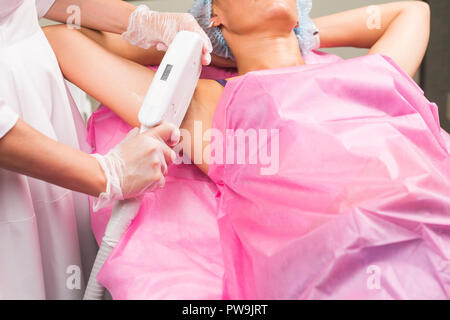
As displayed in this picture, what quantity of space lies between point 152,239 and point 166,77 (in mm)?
374

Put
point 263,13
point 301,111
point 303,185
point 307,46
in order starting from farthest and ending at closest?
point 307,46 → point 263,13 → point 301,111 → point 303,185

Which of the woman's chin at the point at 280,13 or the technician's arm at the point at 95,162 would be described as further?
the woman's chin at the point at 280,13

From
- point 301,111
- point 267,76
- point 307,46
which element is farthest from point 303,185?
point 307,46

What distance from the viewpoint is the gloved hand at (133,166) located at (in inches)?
33.5

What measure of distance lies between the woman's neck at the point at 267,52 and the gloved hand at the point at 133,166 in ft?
1.73

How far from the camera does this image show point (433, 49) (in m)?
1.87

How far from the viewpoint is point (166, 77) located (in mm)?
927

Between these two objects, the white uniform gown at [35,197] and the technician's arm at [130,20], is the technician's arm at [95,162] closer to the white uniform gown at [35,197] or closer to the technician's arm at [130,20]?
the white uniform gown at [35,197]

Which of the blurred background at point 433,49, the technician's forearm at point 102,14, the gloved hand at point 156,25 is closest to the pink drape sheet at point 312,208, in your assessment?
the gloved hand at point 156,25

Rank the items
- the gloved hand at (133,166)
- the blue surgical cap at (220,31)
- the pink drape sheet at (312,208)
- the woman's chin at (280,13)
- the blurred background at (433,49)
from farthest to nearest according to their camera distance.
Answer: the blurred background at (433,49) < the blue surgical cap at (220,31) < the woman's chin at (280,13) < the gloved hand at (133,166) < the pink drape sheet at (312,208)

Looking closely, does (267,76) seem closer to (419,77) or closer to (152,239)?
(152,239)

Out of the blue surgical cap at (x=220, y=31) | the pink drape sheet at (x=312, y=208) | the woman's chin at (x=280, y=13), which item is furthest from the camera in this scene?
the blue surgical cap at (x=220, y=31)

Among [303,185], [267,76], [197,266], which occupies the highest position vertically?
[267,76]

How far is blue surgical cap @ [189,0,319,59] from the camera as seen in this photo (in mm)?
1350
